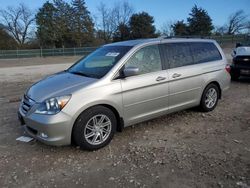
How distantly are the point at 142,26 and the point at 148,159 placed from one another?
2230 inches

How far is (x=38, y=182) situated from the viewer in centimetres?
352

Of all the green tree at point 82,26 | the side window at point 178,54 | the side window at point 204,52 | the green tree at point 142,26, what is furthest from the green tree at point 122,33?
the side window at point 178,54

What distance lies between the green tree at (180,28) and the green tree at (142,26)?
4732 millimetres

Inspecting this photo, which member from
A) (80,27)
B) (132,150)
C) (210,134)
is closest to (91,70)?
(132,150)

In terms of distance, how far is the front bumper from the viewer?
155 inches

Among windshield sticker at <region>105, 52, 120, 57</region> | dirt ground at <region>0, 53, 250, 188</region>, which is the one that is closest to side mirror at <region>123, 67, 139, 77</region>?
windshield sticker at <region>105, 52, 120, 57</region>

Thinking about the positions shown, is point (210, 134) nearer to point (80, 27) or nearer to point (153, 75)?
point (153, 75)

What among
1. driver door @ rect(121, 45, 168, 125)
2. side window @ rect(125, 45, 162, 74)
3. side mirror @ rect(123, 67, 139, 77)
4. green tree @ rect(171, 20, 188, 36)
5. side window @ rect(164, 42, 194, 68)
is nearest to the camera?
side mirror @ rect(123, 67, 139, 77)

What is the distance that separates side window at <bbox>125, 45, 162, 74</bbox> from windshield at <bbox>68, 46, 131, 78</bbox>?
0.66ft

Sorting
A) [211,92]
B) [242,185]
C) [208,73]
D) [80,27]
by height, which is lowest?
[242,185]

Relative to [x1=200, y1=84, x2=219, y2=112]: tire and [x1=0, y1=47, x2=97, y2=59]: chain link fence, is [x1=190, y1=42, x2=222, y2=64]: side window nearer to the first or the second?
[x1=200, y1=84, x2=219, y2=112]: tire

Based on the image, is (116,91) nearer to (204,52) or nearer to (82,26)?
(204,52)

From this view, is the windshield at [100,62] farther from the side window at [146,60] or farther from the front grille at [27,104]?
the front grille at [27,104]

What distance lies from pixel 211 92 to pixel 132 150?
276 centimetres
